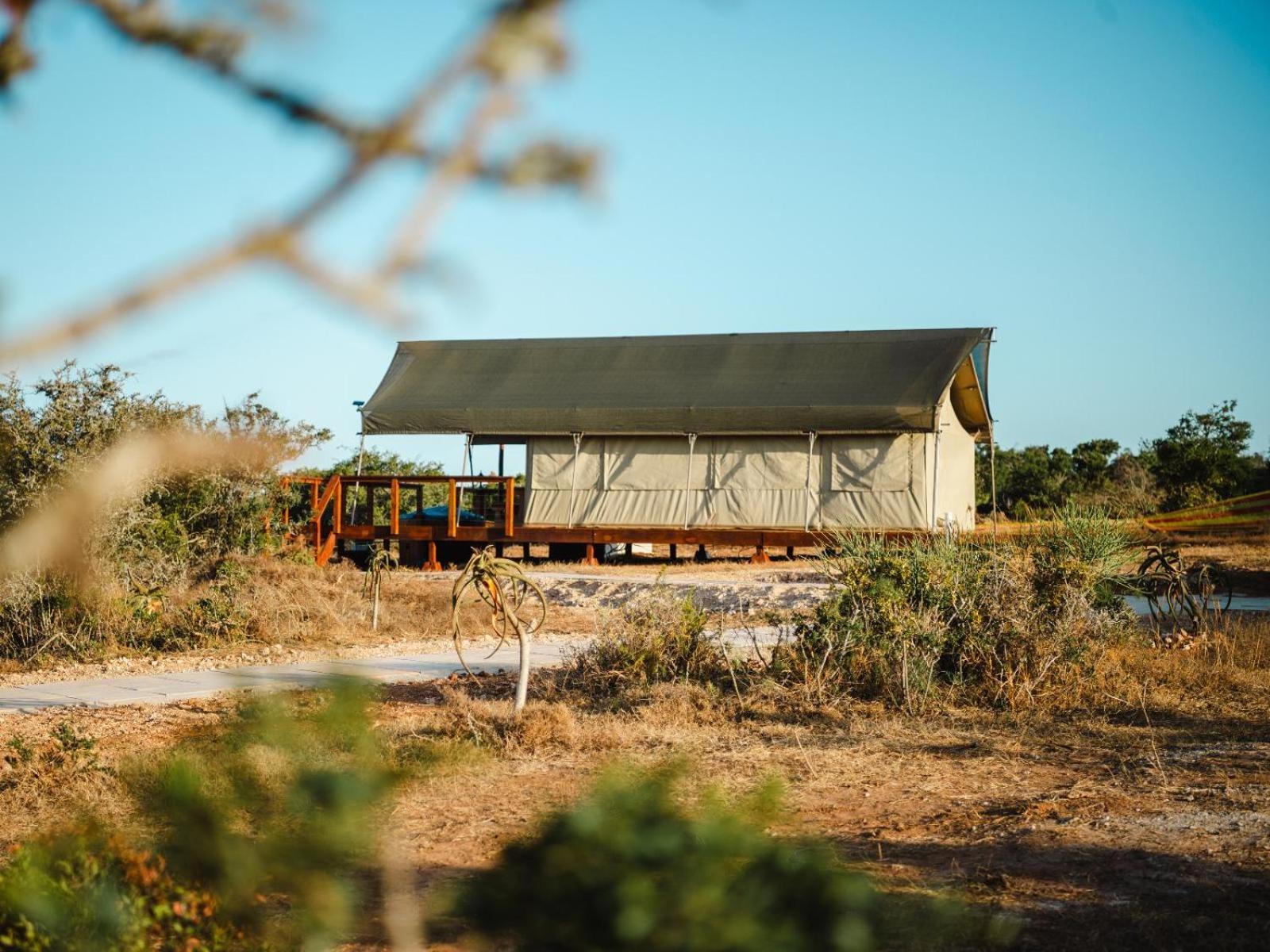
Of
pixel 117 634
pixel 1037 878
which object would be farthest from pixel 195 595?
pixel 1037 878

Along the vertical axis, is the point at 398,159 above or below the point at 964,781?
above

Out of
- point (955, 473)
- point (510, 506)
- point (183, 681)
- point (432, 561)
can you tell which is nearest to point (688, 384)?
point (510, 506)

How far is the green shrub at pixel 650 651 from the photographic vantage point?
30.4 ft

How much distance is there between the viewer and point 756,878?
6.16ft

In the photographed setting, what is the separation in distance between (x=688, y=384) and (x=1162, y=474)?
18.8 m

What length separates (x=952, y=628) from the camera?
29.8 ft

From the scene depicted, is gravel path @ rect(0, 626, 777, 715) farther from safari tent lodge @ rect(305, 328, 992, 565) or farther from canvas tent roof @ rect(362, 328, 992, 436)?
canvas tent roof @ rect(362, 328, 992, 436)

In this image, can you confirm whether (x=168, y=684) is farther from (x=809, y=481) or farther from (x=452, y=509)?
(x=809, y=481)

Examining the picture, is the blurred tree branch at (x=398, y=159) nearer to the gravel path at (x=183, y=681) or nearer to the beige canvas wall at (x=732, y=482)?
the gravel path at (x=183, y=681)

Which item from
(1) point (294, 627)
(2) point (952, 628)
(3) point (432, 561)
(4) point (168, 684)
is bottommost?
(4) point (168, 684)

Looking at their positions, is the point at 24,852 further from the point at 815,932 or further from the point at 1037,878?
the point at 1037,878

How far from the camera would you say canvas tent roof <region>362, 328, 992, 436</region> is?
2408 centimetres

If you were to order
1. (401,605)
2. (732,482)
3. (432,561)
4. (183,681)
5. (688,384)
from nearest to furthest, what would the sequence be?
(183,681) → (401,605) → (432,561) → (732,482) → (688,384)

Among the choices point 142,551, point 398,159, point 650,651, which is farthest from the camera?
point 142,551
